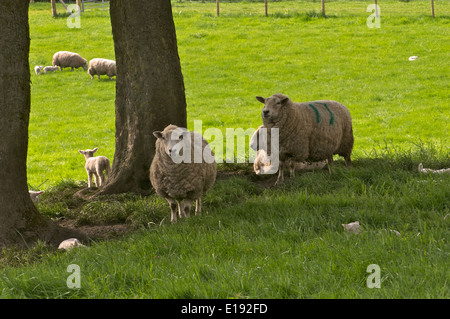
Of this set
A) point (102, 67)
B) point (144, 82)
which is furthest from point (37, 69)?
point (144, 82)

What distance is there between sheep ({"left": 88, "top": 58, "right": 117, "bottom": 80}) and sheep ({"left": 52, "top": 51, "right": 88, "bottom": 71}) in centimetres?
185

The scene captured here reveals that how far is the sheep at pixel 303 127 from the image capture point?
8.37 metres

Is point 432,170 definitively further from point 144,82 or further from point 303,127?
point 144,82

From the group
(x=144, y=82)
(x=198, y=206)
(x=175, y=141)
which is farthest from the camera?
(x=144, y=82)

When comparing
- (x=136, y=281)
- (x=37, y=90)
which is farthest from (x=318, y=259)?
(x=37, y=90)

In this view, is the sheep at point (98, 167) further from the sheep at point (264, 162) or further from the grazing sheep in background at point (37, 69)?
Result: the grazing sheep in background at point (37, 69)

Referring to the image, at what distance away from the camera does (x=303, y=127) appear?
8.45m

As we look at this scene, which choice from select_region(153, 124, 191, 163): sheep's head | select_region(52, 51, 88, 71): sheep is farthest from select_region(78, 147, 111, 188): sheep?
select_region(52, 51, 88, 71): sheep

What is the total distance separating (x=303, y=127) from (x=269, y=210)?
8.10ft

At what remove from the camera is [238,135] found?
14805 millimetres

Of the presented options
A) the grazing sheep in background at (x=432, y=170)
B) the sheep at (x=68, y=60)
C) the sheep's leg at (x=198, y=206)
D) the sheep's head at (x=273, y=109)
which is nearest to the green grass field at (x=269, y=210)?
the grazing sheep in background at (x=432, y=170)

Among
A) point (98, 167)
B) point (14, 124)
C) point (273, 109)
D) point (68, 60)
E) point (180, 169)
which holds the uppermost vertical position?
point (14, 124)
